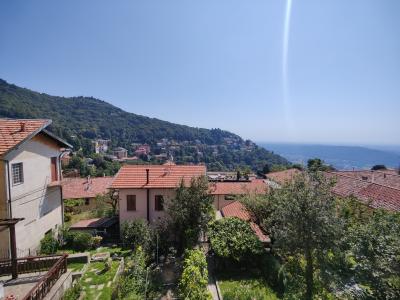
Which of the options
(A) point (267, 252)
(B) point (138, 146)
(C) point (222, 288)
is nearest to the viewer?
(C) point (222, 288)

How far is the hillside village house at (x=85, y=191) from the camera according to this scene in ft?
118

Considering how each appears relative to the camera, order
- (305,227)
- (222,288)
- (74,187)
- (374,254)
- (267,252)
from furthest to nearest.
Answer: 1. (74,187)
2. (267,252)
3. (222,288)
4. (305,227)
5. (374,254)

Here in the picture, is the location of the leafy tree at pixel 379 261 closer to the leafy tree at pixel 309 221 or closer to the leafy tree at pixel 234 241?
the leafy tree at pixel 309 221

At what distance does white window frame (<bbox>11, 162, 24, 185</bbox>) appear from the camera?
1355 centimetres

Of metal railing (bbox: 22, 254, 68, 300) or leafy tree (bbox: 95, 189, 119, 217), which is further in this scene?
leafy tree (bbox: 95, 189, 119, 217)

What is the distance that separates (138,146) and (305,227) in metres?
191

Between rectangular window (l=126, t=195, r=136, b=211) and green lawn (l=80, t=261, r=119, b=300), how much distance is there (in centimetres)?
Answer: 664

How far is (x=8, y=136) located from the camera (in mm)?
13672

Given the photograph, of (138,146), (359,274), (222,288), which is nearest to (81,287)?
(222,288)

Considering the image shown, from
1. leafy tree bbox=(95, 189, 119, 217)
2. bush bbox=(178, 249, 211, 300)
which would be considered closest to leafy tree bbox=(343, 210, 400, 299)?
bush bbox=(178, 249, 211, 300)

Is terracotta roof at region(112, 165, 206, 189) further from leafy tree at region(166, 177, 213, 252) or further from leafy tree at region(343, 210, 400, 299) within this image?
leafy tree at region(343, 210, 400, 299)

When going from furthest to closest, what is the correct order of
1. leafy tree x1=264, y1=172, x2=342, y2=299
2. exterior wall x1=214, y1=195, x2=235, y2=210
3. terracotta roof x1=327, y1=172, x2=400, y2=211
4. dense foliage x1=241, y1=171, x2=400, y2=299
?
exterior wall x1=214, y1=195, x2=235, y2=210, terracotta roof x1=327, y1=172, x2=400, y2=211, leafy tree x1=264, y1=172, x2=342, y2=299, dense foliage x1=241, y1=171, x2=400, y2=299

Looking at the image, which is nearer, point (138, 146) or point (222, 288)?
point (222, 288)

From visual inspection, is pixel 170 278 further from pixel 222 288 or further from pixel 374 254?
pixel 374 254
